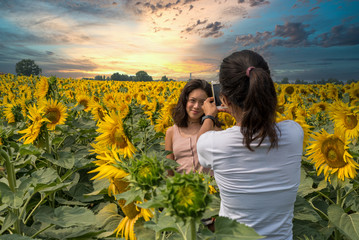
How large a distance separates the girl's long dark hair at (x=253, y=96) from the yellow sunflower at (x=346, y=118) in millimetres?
2124

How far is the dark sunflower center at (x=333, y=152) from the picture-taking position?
2.19 metres

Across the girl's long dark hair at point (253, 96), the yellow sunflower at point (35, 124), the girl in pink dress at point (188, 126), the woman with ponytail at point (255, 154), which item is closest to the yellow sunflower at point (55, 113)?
the yellow sunflower at point (35, 124)

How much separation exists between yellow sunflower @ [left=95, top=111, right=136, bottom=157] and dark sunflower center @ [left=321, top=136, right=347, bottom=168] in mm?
1630

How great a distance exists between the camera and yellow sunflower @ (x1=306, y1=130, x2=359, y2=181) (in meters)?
2.13

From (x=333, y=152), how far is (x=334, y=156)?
0.11ft

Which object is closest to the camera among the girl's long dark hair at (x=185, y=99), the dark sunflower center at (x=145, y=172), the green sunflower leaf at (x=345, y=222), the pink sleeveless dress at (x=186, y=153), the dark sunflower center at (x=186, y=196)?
the dark sunflower center at (x=186, y=196)

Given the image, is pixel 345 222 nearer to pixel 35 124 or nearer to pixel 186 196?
pixel 186 196

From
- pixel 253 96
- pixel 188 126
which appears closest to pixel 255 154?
pixel 253 96

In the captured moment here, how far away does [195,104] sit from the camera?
306 centimetres

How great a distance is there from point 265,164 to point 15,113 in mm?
3892

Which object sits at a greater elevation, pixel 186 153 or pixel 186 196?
pixel 186 196

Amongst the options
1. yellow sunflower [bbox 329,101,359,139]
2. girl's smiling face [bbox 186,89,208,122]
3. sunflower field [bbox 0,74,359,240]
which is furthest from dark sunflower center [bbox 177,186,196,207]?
yellow sunflower [bbox 329,101,359,139]

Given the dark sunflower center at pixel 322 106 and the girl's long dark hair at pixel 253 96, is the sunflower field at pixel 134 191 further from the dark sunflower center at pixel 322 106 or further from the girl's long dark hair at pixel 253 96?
the dark sunflower center at pixel 322 106

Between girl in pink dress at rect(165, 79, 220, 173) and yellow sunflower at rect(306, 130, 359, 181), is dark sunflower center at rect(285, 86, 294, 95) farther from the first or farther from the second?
yellow sunflower at rect(306, 130, 359, 181)
